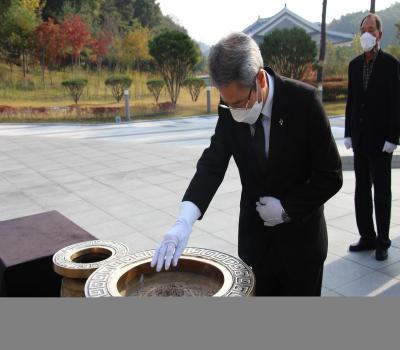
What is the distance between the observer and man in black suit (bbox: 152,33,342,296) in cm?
157

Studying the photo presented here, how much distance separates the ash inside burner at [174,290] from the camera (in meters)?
1.54

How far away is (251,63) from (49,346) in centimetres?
92

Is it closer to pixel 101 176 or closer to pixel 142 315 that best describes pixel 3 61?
pixel 101 176

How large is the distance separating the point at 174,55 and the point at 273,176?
1709cm

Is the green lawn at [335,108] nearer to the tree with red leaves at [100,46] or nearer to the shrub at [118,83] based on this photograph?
the shrub at [118,83]

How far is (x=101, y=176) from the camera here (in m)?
6.69

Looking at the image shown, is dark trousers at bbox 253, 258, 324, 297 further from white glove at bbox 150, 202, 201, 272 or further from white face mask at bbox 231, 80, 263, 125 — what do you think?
white face mask at bbox 231, 80, 263, 125

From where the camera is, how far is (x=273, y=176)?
5.38ft

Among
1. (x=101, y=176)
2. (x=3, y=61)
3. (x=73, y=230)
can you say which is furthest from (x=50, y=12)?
(x=73, y=230)

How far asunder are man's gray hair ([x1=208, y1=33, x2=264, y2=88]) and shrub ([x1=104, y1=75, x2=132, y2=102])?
18.5 metres

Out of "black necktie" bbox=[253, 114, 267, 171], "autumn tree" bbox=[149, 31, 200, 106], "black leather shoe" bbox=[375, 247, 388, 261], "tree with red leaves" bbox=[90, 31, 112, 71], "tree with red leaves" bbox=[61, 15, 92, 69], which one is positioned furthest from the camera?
"tree with red leaves" bbox=[90, 31, 112, 71]

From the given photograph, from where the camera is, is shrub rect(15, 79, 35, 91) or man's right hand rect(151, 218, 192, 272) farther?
shrub rect(15, 79, 35, 91)

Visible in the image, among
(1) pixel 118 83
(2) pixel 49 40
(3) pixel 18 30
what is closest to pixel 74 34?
(2) pixel 49 40

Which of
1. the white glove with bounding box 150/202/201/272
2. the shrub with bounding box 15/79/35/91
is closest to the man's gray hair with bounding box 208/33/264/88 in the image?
the white glove with bounding box 150/202/201/272
